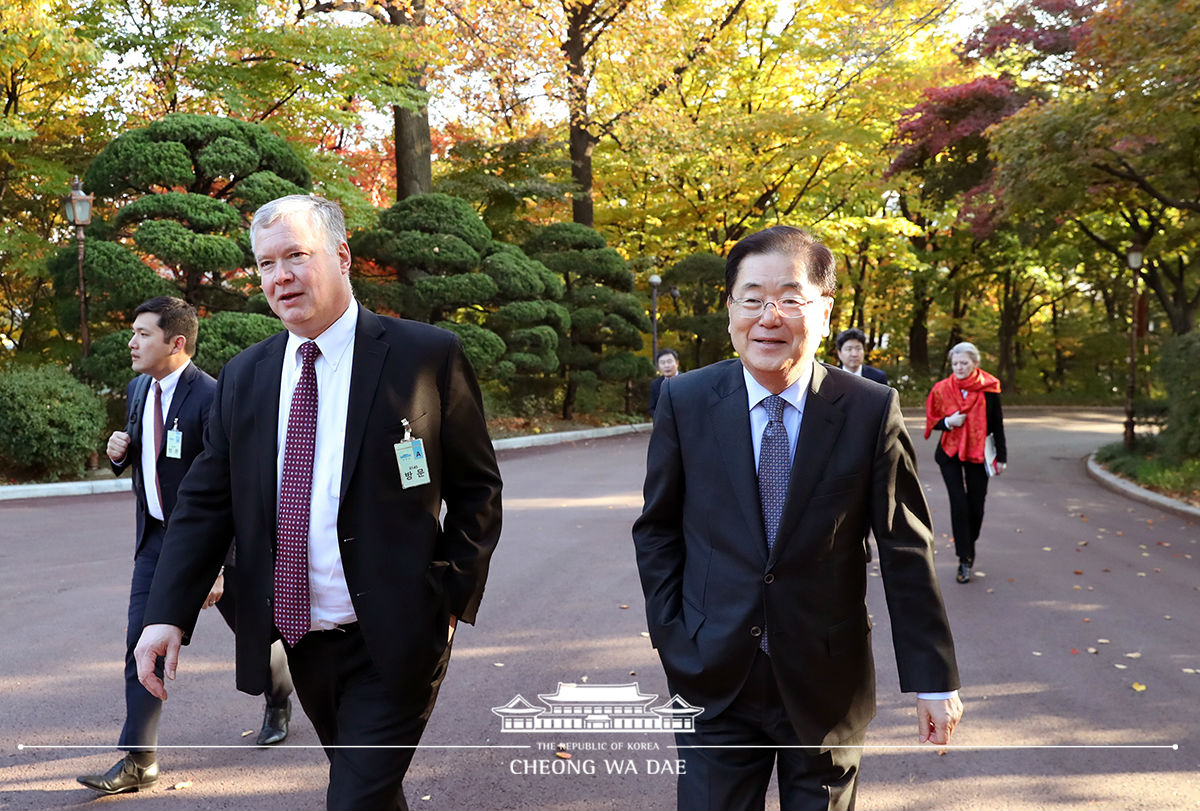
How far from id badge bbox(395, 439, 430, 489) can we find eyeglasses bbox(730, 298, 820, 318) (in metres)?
0.98

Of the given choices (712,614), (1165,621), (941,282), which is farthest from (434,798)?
(941,282)

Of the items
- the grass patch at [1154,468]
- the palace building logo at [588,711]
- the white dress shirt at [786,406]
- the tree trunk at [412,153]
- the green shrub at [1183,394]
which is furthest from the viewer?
the tree trunk at [412,153]

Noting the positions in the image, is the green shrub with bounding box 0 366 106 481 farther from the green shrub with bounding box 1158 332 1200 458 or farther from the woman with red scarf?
the green shrub with bounding box 1158 332 1200 458

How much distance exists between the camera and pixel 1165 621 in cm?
649

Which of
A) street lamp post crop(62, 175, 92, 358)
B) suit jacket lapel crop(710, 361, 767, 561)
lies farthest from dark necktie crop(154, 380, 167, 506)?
street lamp post crop(62, 175, 92, 358)

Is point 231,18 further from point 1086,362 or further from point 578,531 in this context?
point 1086,362

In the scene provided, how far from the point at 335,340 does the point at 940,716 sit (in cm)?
193

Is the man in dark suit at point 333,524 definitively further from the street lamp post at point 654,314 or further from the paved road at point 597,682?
the street lamp post at point 654,314

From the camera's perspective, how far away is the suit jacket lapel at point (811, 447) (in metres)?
2.28

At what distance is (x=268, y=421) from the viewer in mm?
2551

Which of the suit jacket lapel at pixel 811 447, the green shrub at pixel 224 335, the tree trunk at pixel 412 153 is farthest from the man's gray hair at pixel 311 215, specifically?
the tree trunk at pixel 412 153

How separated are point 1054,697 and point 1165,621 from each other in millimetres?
2283

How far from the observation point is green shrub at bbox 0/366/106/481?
1264cm

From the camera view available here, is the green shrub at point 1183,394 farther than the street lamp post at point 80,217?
No
